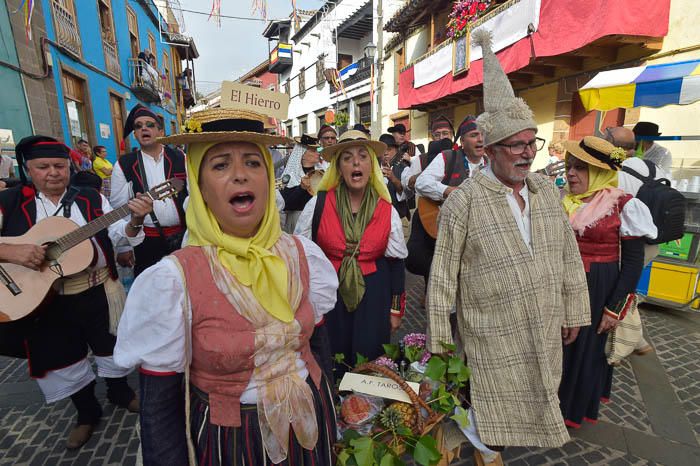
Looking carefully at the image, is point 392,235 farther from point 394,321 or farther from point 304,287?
point 304,287

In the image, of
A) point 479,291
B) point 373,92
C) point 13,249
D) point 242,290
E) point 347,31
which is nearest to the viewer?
point 242,290

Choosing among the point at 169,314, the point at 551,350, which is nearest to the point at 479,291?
the point at 551,350

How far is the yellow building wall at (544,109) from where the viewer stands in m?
8.80

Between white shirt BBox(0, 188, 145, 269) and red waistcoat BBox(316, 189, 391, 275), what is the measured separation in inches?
60.6

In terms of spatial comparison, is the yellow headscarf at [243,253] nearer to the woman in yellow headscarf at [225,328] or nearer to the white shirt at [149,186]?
the woman in yellow headscarf at [225,328]

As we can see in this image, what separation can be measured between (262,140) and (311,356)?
0.87 meters

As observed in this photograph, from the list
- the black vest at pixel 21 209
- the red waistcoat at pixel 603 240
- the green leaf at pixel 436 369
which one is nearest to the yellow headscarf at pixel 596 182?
the red waistcoat at pixel 603 240

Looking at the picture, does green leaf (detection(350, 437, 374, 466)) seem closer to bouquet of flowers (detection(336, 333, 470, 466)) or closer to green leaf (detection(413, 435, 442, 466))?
bouquet of flowers (detection(336, 333, 470, 466))

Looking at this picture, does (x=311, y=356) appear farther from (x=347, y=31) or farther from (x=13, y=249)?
(x=347, y=31)

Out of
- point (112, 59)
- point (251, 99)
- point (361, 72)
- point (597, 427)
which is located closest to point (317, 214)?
point (251, 99)

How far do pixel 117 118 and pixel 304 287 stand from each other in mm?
15268

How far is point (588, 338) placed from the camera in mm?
2523

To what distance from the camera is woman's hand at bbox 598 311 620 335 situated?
8.07 ft

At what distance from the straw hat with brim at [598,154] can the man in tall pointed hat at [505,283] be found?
0.74 m
